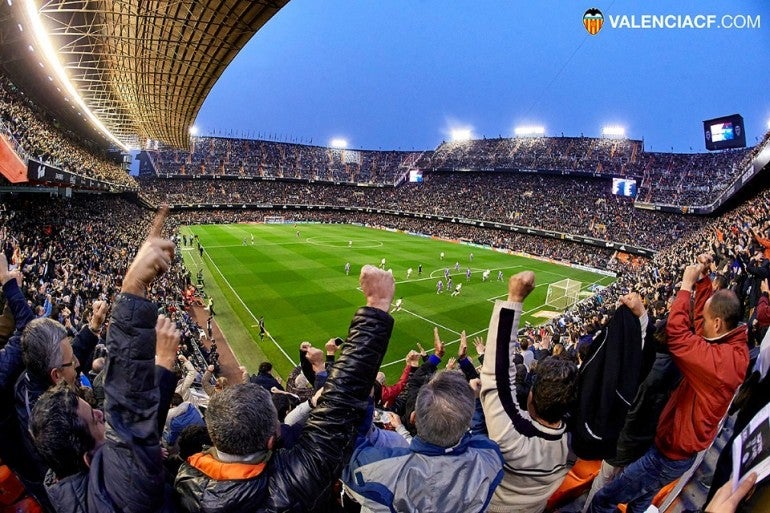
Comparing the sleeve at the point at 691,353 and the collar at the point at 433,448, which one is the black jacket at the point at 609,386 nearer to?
the sleeve at the point at 691,353

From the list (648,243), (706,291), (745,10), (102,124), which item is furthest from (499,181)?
(745,10)

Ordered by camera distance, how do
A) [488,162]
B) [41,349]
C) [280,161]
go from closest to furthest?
[41,349], [488,162], [280,161]

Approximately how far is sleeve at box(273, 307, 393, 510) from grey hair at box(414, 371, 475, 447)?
35cm

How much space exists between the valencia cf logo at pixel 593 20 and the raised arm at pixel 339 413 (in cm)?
2077

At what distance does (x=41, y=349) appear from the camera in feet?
9.91

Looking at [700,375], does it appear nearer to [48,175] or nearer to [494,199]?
[48,175]

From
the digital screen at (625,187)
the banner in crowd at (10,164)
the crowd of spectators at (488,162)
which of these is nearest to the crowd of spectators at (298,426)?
the banner in crowd at (10,164)

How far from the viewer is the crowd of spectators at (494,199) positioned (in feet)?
168

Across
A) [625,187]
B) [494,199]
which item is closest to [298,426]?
[625,187]

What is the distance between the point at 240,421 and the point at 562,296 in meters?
30.5

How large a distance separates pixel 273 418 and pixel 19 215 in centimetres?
2462

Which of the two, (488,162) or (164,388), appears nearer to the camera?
(164,388)

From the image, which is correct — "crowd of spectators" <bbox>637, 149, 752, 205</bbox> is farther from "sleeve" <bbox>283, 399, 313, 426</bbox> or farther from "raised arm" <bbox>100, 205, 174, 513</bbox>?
"raised arm" <bbox>100, 205, 174, 513</bbox>

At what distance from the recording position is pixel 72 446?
2232 millimetres
